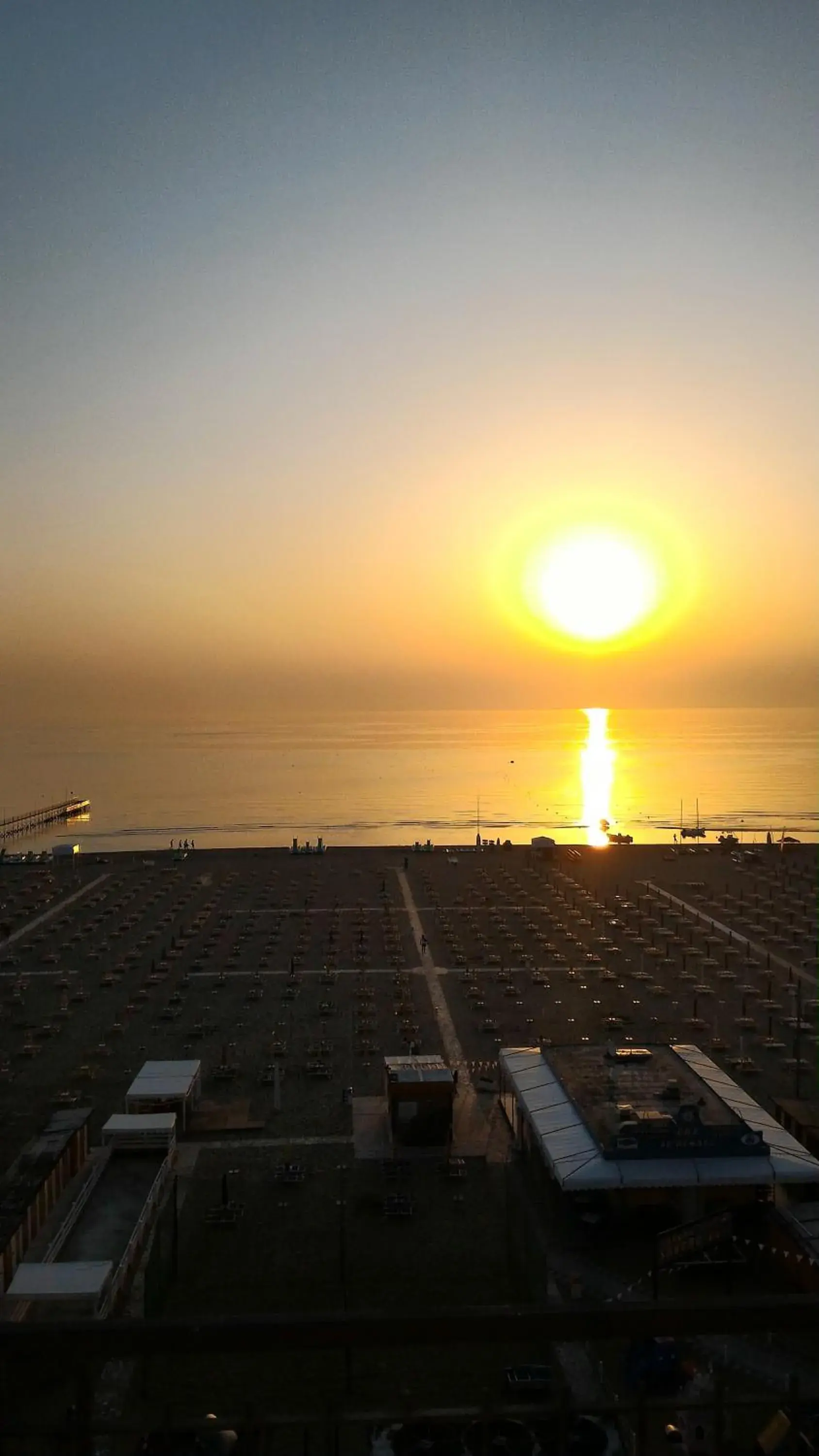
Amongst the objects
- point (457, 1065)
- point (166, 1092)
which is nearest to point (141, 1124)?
point (166, 1092)

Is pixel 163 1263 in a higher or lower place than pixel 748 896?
lower

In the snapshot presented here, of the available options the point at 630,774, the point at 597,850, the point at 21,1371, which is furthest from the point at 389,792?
the point at 21,1371

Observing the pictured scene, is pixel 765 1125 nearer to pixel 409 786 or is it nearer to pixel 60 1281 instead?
pixel 60 1281

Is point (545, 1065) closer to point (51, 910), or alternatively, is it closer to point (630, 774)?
point (51, 910)

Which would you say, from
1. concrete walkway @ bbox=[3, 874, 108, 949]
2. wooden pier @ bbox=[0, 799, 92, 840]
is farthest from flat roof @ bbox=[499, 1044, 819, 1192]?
wooden pier @ bbox=[0, 799, 92, 840]

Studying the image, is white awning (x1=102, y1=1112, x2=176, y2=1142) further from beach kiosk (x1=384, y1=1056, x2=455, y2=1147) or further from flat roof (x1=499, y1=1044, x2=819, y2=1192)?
flat roof (x1=499, y1=1044, x2=819, y2=1192)
